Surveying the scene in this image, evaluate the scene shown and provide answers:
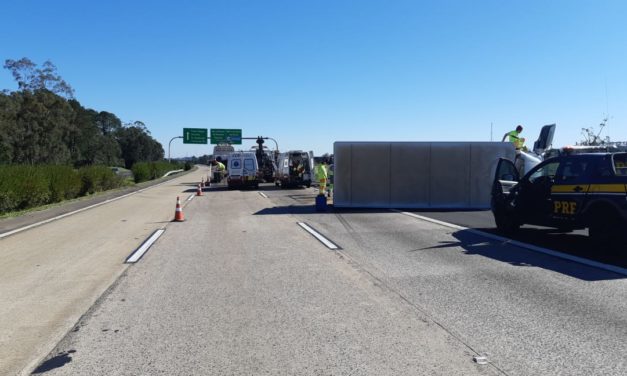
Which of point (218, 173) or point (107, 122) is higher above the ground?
point (107, 122)

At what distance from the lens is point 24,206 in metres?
23.6

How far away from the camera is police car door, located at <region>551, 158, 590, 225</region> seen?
34.2ft

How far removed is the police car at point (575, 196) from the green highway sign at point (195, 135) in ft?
202

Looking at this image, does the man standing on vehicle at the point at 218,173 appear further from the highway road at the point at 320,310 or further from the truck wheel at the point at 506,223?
the truck wheel at the point at 506,223

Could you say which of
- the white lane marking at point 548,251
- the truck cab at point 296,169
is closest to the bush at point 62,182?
the truck cab at point 296,169

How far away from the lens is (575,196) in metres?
10.5

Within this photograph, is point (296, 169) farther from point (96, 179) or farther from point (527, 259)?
point (527, 259)

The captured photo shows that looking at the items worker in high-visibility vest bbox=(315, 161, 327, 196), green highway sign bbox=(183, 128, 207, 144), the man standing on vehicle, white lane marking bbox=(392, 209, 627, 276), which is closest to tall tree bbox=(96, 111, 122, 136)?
green highway sign bbox=(183, 128, 207, 144)

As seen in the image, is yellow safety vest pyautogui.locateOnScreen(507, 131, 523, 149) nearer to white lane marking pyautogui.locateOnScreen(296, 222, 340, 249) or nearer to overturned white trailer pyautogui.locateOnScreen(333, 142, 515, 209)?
overturned white trailer pyautogui.locateOnScreen(333, 142, 515, 209)

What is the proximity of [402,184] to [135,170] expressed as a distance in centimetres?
4269

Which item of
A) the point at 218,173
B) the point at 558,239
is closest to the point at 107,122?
the point at 218,173

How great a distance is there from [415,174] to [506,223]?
8.45m

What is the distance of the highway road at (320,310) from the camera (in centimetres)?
503

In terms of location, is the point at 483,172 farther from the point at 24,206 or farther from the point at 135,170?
the point at 135,170
